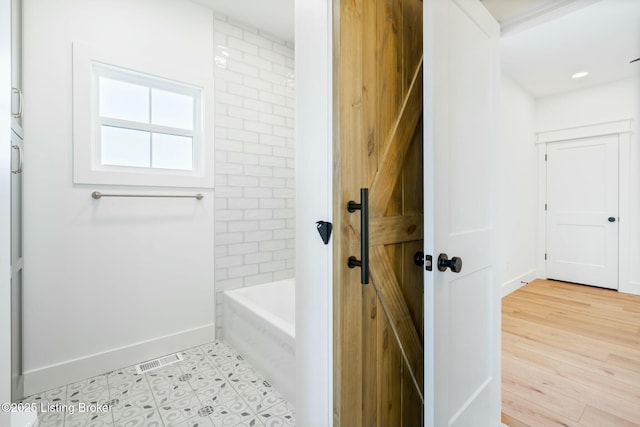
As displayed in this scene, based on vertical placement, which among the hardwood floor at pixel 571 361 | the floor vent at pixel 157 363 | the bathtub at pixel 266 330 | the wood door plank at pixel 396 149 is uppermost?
the wood door plank at pixel 396 149

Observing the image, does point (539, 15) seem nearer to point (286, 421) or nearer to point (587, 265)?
point (286, 421)

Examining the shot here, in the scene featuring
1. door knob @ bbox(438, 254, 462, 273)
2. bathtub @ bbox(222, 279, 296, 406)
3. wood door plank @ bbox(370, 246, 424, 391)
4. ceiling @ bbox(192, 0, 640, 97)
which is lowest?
bathtub @ bbox(222, 279, 296, 406)

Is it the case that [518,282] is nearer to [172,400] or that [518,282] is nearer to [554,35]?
[554,35]

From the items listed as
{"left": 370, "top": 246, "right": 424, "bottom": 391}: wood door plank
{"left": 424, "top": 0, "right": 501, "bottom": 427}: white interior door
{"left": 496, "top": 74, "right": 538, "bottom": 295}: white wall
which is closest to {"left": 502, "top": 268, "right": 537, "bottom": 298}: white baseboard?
{"left": 496, "top": 74, "right": 538, "bottom": 295}: white wall

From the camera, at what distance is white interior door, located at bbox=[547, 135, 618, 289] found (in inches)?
159

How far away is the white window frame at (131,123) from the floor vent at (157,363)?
132 cm

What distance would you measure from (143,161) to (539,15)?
2.67 meters

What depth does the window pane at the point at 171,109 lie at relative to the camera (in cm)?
239

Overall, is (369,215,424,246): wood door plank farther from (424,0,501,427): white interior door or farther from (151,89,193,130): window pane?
(151,89,193,130): window pane

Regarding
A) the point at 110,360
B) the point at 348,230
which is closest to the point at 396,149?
the point at 348,230

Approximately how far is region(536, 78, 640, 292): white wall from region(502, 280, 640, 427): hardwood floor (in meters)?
0.66

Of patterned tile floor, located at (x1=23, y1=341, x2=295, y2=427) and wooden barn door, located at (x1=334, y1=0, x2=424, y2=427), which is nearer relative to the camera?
wooden barn door, located at (x1=334, y1=0, x2=424, y2=427)

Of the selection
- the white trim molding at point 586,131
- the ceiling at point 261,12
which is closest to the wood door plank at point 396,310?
the ceiling at point 261,12

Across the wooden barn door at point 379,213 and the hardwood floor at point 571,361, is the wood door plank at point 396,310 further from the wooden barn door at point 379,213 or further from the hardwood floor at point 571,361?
the hardwood floor at point 571,361
